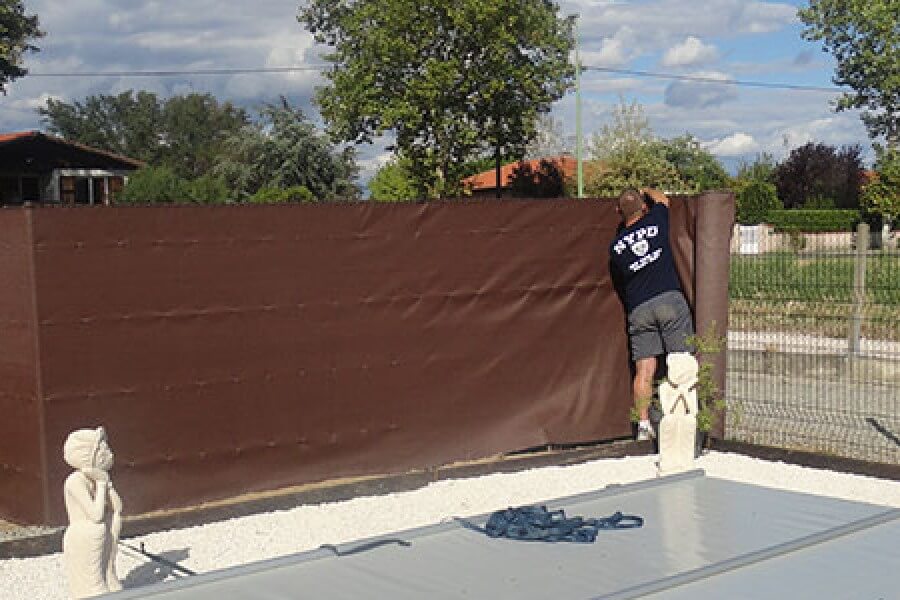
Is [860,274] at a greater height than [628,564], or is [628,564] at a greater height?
[860,274]

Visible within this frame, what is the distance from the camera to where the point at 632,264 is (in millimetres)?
8531

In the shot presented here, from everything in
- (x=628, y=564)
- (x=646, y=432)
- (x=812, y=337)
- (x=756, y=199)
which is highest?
(x=756, y=199)

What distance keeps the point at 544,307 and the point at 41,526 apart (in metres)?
3.85

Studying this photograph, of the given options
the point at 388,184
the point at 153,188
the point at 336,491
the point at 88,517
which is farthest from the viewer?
the point at 388,184

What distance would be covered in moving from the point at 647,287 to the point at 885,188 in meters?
36.2

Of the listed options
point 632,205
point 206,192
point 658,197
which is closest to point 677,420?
point 632,205

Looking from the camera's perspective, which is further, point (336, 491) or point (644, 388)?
point (644, 388)

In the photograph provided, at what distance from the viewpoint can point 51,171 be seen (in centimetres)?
4491

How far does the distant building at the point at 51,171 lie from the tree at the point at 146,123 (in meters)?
39.8

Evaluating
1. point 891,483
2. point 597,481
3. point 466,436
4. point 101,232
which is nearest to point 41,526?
point 101,232

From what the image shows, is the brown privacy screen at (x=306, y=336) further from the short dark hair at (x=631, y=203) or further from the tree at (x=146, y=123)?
the tree at (x=146, y=123)

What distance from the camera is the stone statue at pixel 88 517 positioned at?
4.71 metres

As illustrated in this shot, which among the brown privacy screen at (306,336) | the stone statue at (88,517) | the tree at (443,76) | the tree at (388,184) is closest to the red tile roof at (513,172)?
the tree at (388,184)

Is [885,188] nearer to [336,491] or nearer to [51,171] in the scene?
[51,171]
